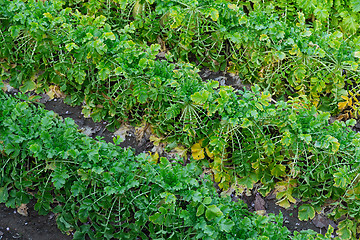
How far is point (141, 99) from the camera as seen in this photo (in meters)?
3.85

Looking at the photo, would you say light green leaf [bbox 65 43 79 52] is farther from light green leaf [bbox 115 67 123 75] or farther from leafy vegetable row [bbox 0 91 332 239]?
leafy vegetable row [bbox 0 91 332 239]

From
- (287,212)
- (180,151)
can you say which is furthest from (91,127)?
(287,212)

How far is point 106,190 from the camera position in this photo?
10.7ft

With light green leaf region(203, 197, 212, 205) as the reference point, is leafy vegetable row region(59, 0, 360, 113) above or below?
above

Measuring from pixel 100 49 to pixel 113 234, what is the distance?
164 cm

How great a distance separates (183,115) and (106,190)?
1.17 m

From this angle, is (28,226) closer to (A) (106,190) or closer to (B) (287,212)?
(A) (106,190)

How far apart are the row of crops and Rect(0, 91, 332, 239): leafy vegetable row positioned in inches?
0.5

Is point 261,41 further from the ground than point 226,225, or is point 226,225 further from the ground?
point 261,41

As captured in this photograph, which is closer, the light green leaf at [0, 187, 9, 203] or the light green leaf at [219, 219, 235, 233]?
the light green leaf at [219, 219, 235, 233]

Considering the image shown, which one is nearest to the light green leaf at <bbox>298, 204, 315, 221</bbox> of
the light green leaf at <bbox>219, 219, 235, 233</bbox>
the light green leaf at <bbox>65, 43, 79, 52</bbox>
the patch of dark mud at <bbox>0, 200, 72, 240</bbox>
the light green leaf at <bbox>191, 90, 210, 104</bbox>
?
the light green leaf at <bbox>219, 219, 235, 233</bbox>

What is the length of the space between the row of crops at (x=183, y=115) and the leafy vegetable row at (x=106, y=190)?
0.01 meters

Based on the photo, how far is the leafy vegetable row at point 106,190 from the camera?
3203mm

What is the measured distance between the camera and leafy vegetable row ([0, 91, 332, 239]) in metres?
3.20
